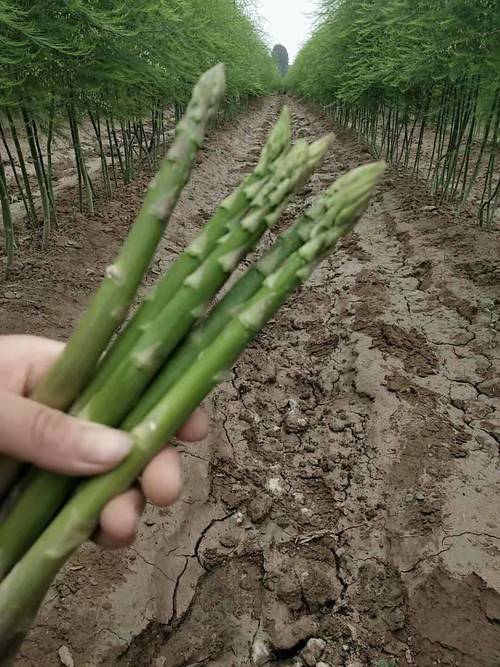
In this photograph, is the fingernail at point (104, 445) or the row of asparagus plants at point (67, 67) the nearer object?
the fingernail at point (104, 445)

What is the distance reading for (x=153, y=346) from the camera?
1296 millimetres

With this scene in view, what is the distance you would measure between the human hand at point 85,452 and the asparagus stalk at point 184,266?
5.4 inches

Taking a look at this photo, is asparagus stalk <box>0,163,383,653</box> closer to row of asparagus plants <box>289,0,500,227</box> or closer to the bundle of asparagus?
the bundle of asparagus

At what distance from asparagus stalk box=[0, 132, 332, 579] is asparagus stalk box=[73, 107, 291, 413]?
0.02 m

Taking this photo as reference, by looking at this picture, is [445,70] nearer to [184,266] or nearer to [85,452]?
[184,266]

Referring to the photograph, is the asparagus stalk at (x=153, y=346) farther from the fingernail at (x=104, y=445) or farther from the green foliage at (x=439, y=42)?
the green foliage at (x=439, y=42)

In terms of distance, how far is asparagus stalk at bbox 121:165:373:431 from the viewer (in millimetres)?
1342

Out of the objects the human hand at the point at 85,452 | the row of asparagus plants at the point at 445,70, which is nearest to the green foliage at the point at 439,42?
the row of asparagus plants at the point at 445,70

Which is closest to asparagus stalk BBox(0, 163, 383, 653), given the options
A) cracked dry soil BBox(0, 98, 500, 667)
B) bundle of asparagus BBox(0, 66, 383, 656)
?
bundle of asparagus BBox(0, 66, 383, 656)

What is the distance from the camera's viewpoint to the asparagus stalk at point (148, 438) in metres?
1.28

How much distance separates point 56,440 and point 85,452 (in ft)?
0.32

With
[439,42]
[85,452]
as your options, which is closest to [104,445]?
[85,452]

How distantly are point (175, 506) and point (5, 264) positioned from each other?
3872 millimetres

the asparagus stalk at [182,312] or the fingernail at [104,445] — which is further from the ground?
the asparagus stalk at [182,312]
